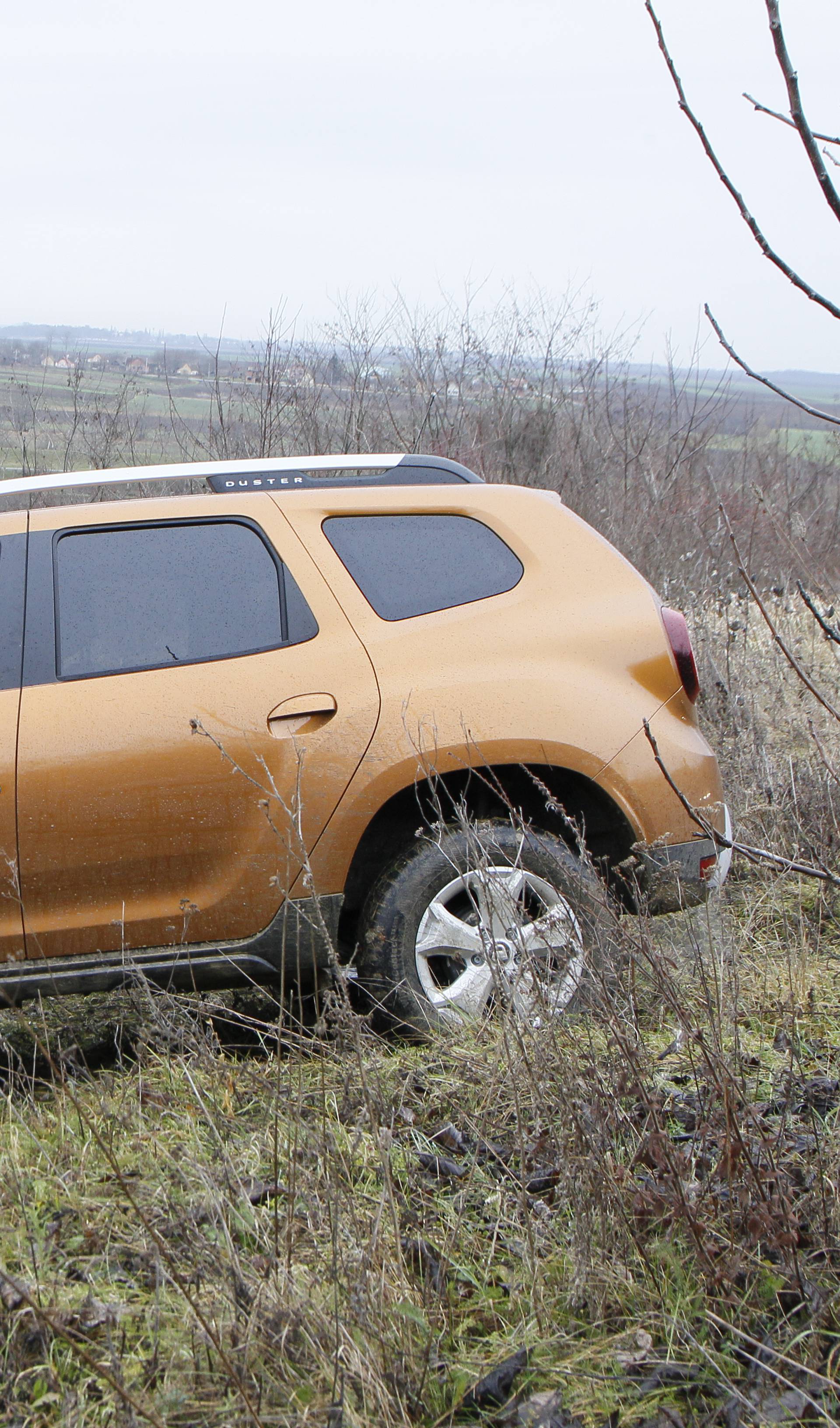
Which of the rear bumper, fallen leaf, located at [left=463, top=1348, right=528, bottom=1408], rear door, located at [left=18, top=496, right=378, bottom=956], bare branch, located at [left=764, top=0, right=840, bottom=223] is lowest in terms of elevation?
fallen leaf, located at [left=463, top=1348, right=528, bottom=1408]

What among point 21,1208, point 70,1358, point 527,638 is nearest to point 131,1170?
point 21,1208

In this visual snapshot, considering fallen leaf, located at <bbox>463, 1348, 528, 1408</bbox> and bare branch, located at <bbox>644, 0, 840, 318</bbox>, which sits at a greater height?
bare branch, located at <bbox>644, 0, 840, 318</bbox>

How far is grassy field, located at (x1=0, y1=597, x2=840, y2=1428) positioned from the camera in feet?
6.61

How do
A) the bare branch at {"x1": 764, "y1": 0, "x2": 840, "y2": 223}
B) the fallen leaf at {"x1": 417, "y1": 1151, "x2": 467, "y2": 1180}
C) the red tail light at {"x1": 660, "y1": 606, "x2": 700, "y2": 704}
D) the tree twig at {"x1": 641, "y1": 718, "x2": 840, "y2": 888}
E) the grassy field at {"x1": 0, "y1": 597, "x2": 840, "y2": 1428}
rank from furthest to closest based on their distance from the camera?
the red tail light at {"x1": 660, "y1": 606, "x2": 700, "y2": 704} → the fallen leaf at {"x1": 417, "y1": 1151, "x2": 467, "y2": 1180} → the grassy field at {"x1": 0, "y1": 597, "x2": 840, "y2": 1428} → the tree twig at {"x1": 641, "y1": 718, "x2": 840, "y2": 888} → the bare branch at {"x1": 764, "y1": 0, "x2": 840, "y2": 223}

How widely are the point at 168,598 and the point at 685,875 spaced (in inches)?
71.6

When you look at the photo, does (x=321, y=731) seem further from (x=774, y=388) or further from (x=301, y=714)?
(x=774, y=388)

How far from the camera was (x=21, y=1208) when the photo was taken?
250cm

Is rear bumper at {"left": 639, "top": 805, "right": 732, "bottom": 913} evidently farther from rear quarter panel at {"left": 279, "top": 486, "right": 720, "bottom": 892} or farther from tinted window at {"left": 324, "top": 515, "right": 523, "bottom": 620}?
tinted window at {"left": 324, "top": 515, "right": 523, "bottom": 620}

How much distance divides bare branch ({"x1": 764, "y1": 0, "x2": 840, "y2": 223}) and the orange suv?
2.14 metres

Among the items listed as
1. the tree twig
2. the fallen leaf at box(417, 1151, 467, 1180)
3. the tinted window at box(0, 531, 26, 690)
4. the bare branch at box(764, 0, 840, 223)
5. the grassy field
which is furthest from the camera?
the tinted window at box(0, 531, 26, 690)

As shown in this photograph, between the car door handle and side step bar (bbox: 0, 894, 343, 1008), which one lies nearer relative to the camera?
side step bar (bbox: 0, 894, 343, 1008)

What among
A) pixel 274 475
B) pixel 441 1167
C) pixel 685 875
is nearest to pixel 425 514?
pixel 274 475

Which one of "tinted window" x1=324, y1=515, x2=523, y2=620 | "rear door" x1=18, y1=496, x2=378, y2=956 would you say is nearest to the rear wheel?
"rear door" x1=18, y1=496, x2=378, y2=956

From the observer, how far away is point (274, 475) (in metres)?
3.85
